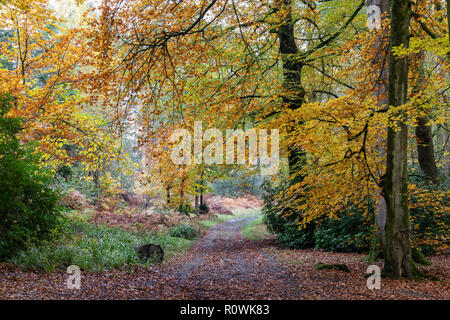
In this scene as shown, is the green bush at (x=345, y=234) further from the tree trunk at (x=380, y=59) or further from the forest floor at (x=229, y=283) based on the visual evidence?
the tree trunk at (x=380, y=59)

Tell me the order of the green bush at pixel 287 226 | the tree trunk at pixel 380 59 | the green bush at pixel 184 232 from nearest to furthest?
the tree trunk at pixel 380 59, the green bush at pixel 287 226, the green bush at pixel 184 232

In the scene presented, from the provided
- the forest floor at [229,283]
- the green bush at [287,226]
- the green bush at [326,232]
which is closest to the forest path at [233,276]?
the forest floor at [229,283]

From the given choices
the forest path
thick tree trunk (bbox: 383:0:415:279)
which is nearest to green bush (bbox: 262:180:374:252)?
the forest path

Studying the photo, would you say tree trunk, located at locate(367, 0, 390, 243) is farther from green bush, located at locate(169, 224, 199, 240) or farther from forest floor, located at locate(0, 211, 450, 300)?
green bush, located at locate(169, 224, 199, 240)

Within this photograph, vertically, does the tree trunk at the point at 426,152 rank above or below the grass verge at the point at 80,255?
above

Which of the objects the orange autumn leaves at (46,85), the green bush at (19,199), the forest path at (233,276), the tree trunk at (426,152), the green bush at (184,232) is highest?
the orange autumn leaves at (46,85)

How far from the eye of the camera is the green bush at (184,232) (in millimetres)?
15164

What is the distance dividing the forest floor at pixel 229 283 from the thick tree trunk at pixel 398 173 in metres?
0.43

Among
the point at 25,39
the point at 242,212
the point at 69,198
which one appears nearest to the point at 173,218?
the point at 69,198

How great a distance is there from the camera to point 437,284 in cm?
580

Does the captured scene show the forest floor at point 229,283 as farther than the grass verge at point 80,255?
No

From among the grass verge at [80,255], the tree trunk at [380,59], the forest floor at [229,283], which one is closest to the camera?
the forest floor at [229,283]

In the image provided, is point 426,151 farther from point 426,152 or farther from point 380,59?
point 380,59
